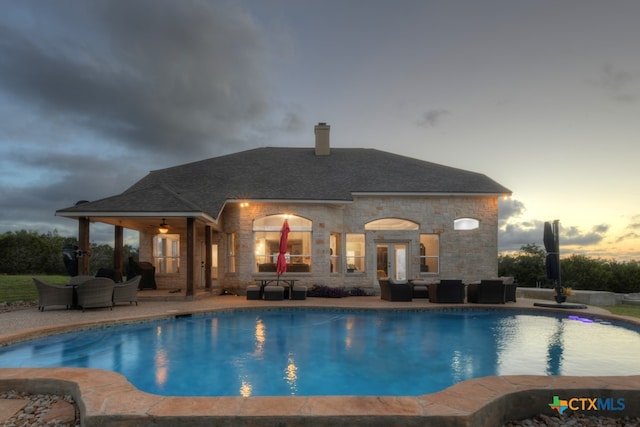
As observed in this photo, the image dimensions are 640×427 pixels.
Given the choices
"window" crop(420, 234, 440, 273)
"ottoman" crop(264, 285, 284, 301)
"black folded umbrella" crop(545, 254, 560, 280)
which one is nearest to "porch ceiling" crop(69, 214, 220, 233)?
"ottoman" crop(264, 285, 284, 301)

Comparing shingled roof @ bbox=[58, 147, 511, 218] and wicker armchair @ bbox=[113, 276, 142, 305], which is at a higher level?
shingled roof @ bbox=[58, 147, 511, 218]

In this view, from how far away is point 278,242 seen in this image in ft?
56.4

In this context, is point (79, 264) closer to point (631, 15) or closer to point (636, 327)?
point (636, 327)

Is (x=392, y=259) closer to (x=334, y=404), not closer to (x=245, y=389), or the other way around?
(x=245, y=389)

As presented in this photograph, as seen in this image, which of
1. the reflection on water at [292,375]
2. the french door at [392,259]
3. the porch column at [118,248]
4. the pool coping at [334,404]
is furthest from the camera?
the french door at [392,259]

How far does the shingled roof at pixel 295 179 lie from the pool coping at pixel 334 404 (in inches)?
393

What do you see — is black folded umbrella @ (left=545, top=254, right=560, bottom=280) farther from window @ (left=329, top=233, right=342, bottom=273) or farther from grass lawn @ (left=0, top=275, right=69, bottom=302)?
grass lawn @ (left=0, top=275, right=69, bottom=302)

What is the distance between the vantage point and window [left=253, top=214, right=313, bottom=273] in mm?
17125

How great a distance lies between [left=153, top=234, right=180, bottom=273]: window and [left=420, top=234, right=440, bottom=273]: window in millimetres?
11771

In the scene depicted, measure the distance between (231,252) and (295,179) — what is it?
452 cm

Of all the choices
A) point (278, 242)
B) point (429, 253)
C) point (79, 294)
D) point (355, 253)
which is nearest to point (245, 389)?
point (79, 294)

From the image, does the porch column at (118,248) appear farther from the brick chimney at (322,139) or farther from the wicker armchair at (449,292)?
the wicker armchair at (449,292)

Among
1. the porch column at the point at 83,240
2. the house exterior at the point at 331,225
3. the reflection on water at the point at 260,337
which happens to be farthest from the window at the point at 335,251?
the porch column at the point at 83,240

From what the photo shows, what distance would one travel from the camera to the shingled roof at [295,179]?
16.4 m
